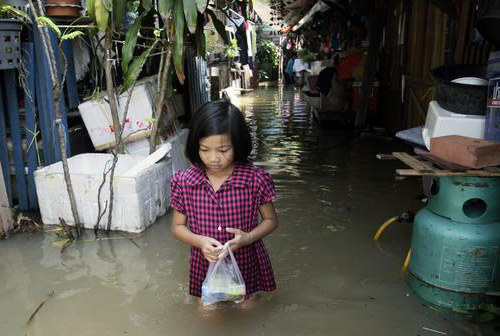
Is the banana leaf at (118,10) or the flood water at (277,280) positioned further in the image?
the banana leaf at (118,10)

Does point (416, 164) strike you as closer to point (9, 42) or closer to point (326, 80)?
point (9, 42)

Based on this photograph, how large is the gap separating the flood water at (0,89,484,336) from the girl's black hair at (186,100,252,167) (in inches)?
43.2

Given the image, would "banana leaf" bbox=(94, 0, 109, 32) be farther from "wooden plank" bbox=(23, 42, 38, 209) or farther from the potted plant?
"wooden plank" bbox=(23, 42, 38, 209)

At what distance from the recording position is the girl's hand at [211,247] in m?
2.11

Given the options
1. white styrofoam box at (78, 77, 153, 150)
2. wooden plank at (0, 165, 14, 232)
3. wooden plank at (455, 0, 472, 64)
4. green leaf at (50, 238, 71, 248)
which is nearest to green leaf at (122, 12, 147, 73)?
white styrofoam box at (78, 77, 153, 150)

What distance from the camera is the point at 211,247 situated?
212 cm

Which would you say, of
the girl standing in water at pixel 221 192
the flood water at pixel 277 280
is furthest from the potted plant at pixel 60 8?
the girl standing in water at pixel 221 192

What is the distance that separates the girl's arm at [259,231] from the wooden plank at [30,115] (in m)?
2.82

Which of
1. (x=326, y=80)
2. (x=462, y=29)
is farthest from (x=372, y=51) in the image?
(x=462, y=29)

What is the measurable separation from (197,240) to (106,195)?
2.02 metres

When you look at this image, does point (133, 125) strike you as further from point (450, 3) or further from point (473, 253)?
point (450, 3)

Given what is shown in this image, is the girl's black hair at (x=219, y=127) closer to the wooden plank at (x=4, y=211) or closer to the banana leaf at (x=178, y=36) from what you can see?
the banana leaf at (x=178, y=36)

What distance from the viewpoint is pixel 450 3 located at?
5.30 metres

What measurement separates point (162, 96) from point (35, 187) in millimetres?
1521
